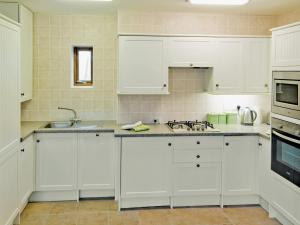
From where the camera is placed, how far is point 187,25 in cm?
475

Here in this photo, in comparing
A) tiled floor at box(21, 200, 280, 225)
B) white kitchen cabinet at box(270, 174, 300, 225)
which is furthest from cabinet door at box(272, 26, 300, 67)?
tiled floor at box(21, 200, 280, 225)

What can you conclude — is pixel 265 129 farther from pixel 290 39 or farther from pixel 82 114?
pixel 82 114

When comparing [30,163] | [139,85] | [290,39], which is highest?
[290,39]

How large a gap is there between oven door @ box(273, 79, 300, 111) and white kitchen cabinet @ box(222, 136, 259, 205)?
0.71 meters

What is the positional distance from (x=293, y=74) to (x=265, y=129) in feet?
3.90

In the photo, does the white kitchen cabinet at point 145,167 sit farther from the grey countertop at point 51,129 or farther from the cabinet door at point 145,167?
the grey countertop at point 51,129

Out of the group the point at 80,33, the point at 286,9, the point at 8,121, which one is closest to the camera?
the point at 8,121

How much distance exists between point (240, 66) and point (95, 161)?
6.93 ft

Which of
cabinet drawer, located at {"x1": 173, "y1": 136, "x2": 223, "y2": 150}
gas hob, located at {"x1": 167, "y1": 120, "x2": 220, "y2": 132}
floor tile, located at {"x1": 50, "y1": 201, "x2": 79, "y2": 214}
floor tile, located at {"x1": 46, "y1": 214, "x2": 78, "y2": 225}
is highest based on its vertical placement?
gas hob, located at {"x1": 167, "y1": 120, "x2": 220, "y2": 132}

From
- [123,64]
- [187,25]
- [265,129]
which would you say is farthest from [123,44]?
[265,129]

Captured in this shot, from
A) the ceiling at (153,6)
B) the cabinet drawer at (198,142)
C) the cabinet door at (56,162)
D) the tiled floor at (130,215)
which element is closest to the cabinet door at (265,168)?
the tiled floor at (130,215)

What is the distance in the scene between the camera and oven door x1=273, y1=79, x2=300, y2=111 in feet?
11.2

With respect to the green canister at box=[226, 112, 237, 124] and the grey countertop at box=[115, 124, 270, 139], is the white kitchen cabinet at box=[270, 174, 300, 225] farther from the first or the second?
the green canister at box=[226, 112, 237, 124]

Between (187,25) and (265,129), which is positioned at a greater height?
(187,25)
